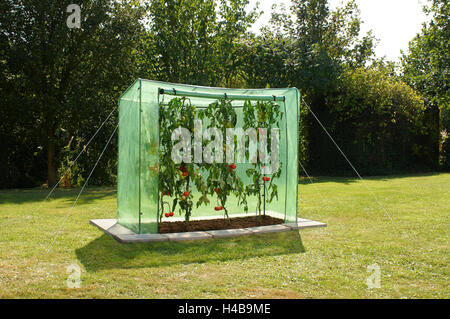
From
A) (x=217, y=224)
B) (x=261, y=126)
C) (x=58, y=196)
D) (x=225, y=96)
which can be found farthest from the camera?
(x=58, y=196)

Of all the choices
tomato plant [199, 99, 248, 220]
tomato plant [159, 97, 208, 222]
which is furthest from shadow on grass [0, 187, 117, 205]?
tomato plant [199, 99, 248, 220]

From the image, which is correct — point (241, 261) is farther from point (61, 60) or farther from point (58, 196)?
point (61, 60)

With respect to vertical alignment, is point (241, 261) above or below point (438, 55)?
below

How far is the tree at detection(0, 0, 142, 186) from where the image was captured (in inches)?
430

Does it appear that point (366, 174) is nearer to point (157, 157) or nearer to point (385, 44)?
point (157, 157)

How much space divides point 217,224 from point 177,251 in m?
1.41

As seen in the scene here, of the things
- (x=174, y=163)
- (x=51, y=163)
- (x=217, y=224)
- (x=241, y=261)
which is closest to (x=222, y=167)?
(x=174, y=163)

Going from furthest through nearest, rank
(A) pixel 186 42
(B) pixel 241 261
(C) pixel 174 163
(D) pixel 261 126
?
1. (A) pixel 186 42
2. (D) pixel 261 126
3. (C) pixel 174 163
4. (B) pixel 241 261

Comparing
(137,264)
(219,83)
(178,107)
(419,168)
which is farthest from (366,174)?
(137,264)

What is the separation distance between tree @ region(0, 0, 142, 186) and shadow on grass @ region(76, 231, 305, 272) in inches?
291

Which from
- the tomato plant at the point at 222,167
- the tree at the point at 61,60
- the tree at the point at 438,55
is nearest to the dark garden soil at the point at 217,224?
the tomato plant at the point at 222,167

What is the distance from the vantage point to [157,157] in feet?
16.5

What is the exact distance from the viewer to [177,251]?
446cm

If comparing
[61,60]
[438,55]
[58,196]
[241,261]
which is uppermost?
[438,55]
